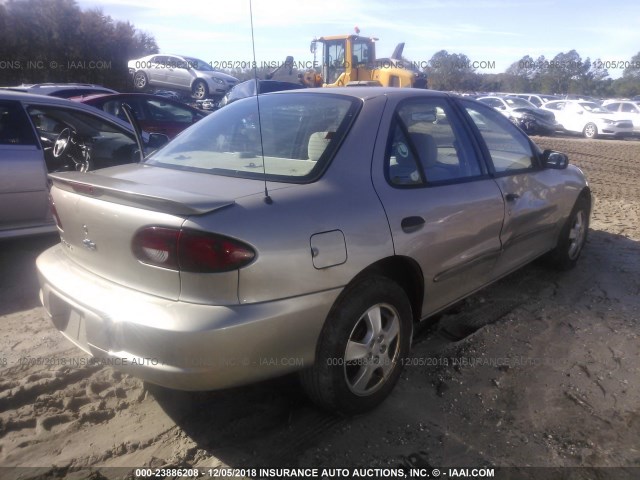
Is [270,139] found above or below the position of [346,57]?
below

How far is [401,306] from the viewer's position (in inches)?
111

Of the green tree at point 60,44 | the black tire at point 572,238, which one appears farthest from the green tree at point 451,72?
the black tire at point 572,238

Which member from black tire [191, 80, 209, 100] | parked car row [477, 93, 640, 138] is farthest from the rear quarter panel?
parked car row [477, 93, 640, 138]

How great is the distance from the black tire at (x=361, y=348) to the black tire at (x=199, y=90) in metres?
17.6

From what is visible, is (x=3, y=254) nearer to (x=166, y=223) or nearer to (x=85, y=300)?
(x=85, y=300)

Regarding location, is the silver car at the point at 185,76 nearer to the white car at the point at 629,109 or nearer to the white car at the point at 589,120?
the white car at the point at 589,120

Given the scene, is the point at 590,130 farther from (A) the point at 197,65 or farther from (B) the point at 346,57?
(A) the point at 197,65

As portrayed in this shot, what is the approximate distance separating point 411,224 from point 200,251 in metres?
1.14

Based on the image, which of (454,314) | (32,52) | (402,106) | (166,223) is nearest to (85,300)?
(166,223)

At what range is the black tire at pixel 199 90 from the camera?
1905cm

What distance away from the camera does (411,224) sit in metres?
2.79

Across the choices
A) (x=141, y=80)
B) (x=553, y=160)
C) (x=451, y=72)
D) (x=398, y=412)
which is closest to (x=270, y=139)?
(x=398, y=412)

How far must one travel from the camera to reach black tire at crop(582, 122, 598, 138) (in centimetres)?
2073

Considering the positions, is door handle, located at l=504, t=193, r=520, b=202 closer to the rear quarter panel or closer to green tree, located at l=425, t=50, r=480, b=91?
the rear quarter panel
